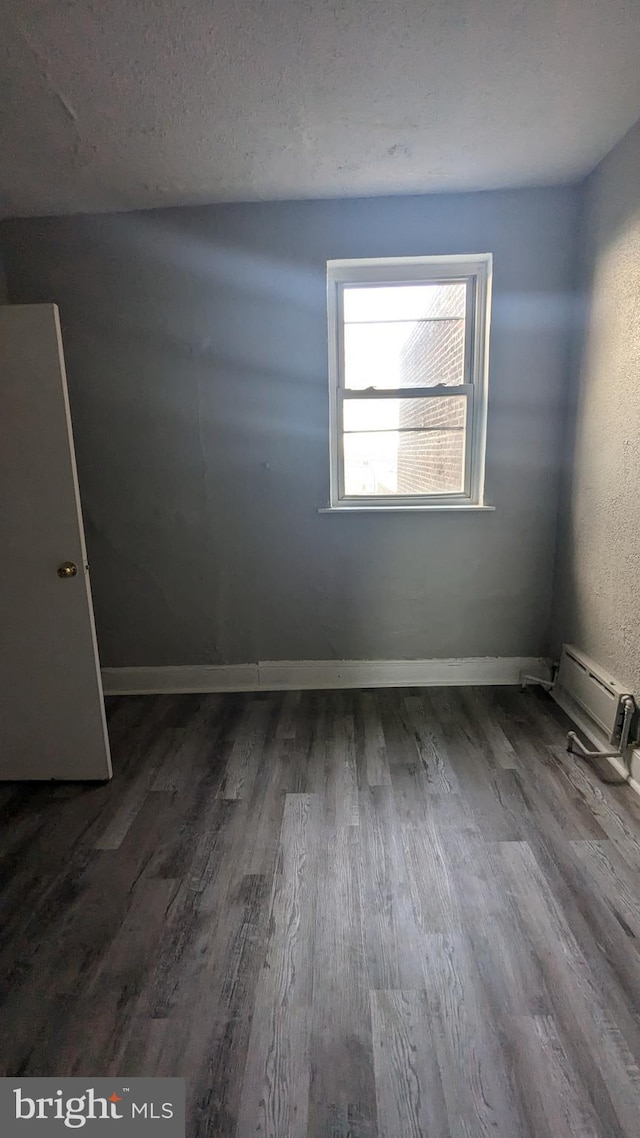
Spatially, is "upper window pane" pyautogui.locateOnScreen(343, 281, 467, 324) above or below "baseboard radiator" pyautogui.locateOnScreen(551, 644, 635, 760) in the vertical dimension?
above

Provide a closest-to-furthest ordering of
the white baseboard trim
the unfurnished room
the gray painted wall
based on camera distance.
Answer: the unfurnished room → the gray painted wall → the white baseboard trim

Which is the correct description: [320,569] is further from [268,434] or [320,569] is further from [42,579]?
[42,579]

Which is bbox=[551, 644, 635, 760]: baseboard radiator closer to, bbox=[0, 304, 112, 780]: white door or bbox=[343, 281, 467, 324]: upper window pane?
bbox=[343, 281, 467, 324]: upper window pane

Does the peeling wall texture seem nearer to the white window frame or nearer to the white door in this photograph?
the white window frame

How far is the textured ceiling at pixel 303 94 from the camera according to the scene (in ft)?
4.89

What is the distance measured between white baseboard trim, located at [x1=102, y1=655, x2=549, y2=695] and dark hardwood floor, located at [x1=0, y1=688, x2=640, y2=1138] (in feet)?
1.84

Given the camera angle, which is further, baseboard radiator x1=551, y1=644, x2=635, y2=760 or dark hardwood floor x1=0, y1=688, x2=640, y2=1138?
baseboard radiator x1=551, y1=644, x2=635, y2=760

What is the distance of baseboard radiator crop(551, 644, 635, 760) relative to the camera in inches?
86.7

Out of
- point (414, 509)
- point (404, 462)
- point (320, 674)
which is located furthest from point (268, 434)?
point (320, 674)

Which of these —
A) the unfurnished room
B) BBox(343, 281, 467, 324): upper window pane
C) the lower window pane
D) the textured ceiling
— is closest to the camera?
the unfurnished room

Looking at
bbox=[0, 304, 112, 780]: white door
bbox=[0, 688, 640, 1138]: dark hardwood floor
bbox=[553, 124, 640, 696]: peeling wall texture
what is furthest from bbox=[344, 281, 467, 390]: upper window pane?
bbox=[0, 688, 640, 1138]: dark hardwood floor

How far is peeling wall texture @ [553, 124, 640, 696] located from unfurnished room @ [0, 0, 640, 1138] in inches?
0.9

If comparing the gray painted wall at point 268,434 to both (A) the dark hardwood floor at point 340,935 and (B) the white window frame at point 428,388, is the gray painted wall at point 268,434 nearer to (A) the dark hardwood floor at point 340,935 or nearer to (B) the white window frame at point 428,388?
(B) the white window frame at point 428,388

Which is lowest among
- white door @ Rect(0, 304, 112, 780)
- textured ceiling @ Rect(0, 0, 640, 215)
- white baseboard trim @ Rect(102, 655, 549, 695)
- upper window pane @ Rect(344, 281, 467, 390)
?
white baseboard trim @ Rect(102, 655, 549, 695)
